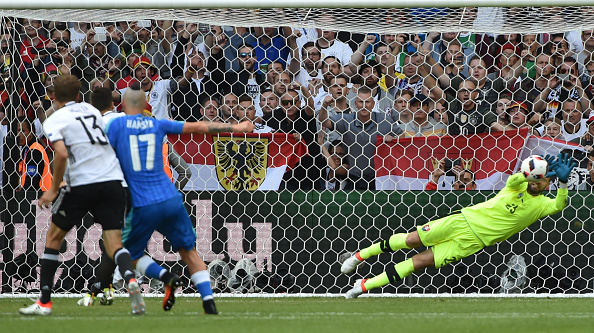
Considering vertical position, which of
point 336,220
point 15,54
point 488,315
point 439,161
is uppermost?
point 15,54

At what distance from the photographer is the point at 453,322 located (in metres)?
4.95

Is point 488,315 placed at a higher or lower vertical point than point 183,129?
lower

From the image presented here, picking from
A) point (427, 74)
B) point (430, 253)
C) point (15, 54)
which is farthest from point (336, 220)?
point (15, 54)

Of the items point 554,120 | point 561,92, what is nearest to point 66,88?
point 554,120


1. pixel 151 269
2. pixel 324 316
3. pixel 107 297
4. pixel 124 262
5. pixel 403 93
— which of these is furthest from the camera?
pixel 403 93

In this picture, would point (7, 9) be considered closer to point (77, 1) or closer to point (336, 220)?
point (77, 1)

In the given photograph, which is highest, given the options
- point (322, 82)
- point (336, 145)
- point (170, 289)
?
point (322, 82)

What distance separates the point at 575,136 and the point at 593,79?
0.67 m

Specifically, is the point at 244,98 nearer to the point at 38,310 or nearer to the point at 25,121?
the point at 25,121

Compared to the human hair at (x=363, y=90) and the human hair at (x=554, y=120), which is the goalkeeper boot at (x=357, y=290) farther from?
the human hair at (x=554, y=120)

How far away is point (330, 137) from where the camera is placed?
7.75 m

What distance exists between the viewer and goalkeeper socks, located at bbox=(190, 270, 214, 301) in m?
5.27

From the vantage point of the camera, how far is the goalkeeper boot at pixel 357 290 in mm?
7043

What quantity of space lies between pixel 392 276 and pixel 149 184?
2.56 metres
